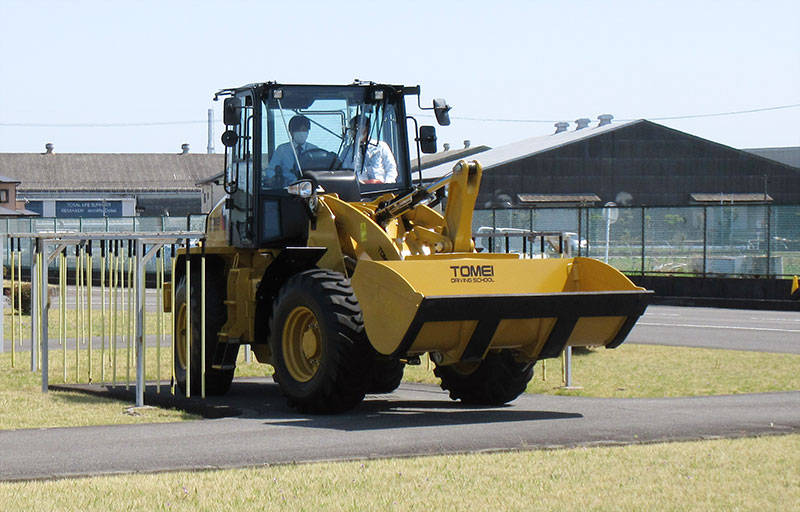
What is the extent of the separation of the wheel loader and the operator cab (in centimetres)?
2

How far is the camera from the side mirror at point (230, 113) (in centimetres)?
1361

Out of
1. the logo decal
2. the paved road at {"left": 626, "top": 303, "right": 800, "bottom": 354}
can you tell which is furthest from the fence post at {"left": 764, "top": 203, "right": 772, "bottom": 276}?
the logo decal

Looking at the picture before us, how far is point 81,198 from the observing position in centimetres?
10375

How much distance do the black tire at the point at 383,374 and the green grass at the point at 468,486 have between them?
254cm

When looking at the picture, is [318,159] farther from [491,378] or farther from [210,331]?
[491,378]

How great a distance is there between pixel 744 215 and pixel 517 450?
26060mm

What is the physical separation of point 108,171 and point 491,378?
3927 inches

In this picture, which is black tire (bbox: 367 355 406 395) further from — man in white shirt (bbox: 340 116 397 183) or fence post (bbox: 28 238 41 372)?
fence post (bbox: 28 238 41 372)

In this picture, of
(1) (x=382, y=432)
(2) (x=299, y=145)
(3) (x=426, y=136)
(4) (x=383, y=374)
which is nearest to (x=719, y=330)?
(3) (x=426, y=136)

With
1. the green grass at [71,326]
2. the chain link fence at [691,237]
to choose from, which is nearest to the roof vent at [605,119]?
the chain link fence at [691,237]

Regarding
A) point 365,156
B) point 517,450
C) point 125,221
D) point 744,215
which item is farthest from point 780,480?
point 125,221

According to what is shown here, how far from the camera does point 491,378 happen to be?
13.0m

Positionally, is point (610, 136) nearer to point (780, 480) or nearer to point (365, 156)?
point (365, 156)

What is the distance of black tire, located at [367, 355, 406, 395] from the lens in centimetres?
1198
